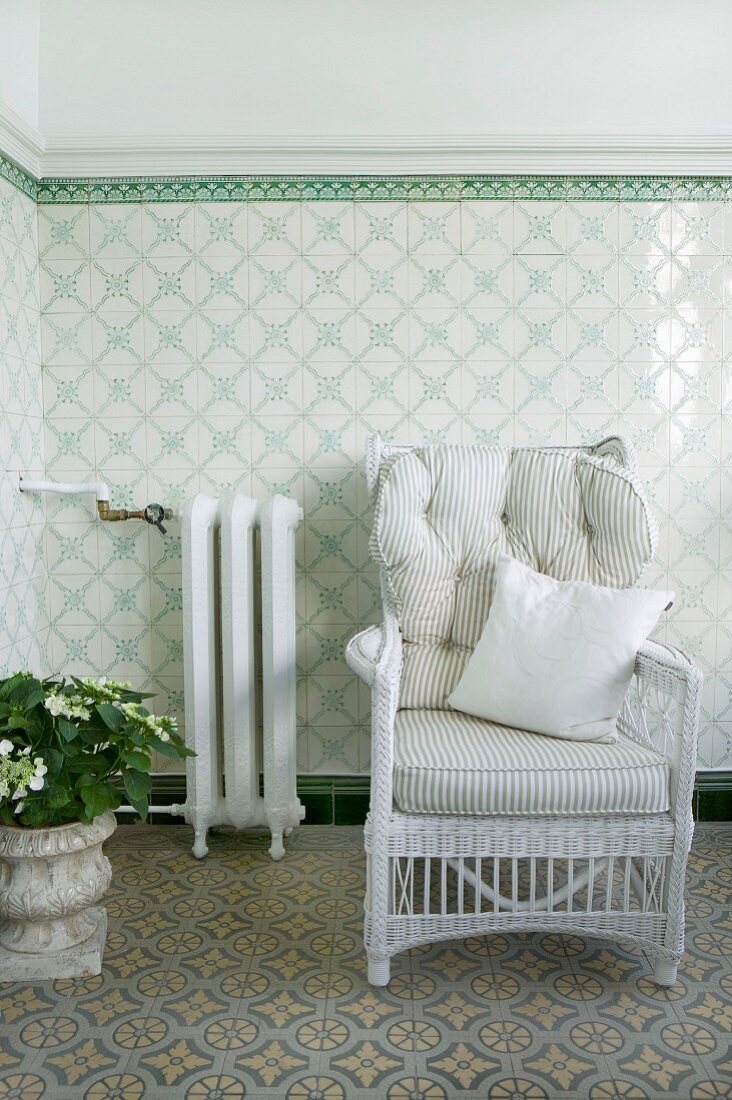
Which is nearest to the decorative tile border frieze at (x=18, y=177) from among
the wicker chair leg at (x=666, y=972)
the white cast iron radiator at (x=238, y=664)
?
the white cast iron radiator at (x=238, y=664)

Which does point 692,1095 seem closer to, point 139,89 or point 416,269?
point 416,269

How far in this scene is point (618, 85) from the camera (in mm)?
2561

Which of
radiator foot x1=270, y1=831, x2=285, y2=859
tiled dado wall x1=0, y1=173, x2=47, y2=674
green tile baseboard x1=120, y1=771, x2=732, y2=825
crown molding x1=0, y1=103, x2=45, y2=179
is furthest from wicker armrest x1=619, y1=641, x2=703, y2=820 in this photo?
crown molding x1=0, y1=103, x2=45, y2=179

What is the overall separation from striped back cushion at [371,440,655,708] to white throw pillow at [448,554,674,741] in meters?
0.14

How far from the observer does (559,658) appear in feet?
6.55

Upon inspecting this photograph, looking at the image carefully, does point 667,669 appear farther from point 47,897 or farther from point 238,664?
point 47,897

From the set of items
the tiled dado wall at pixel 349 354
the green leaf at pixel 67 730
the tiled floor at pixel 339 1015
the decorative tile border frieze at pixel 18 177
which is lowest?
the tiled floor at pixel 339 1015

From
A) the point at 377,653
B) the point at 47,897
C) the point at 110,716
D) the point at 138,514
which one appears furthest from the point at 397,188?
the point at 47,897

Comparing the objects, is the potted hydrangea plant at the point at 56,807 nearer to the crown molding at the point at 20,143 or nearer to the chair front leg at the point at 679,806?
the chair front leg at the point at 679,806

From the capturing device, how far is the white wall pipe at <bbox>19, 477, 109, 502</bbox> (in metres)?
2.49

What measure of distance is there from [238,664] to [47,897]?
77 cm

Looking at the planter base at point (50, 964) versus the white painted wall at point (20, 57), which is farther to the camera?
Answer: the white painted wall at point (20, 57)

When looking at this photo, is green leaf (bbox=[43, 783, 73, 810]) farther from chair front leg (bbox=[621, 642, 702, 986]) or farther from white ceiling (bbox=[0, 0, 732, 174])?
white ceiling (bbox=[0, 0, 732, 174])

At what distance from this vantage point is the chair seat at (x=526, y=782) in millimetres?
1772
